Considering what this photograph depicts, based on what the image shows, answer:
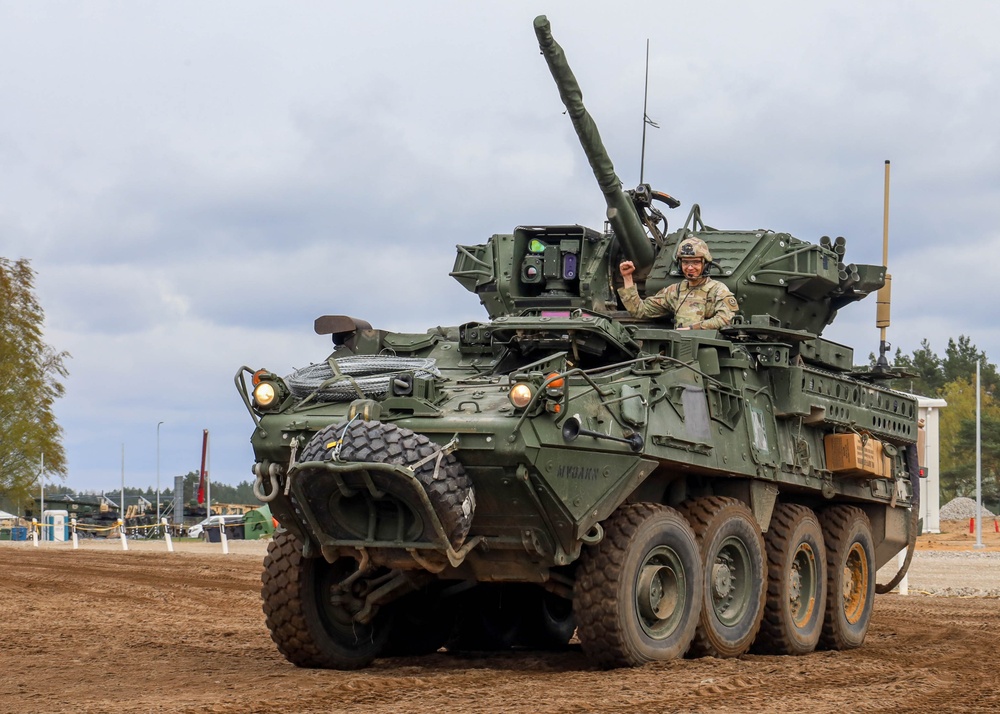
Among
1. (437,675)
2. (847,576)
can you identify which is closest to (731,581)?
(437,675)

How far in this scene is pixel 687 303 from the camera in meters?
14.6

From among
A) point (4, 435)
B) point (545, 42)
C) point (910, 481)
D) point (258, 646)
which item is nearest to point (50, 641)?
point (258, 646)

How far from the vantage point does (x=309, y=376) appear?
40.3 feet

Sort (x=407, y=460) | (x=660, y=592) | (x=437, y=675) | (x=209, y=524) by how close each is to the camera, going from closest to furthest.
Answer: (x=407, y=460), (x=437, y=675), (x=660, y=592), (x=209, y=524)

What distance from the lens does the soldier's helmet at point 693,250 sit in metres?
14.8

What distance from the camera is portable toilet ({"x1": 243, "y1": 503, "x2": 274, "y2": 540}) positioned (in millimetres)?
46312

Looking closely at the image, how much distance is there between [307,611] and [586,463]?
270cm

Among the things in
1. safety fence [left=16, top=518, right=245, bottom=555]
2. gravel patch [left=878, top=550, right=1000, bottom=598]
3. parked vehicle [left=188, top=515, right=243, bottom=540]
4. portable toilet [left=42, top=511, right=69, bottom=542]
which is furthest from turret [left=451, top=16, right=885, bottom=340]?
portable toilet [left=42, top=511, right=69, bottom=542]

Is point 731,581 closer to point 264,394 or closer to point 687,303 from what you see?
A: point 687,303

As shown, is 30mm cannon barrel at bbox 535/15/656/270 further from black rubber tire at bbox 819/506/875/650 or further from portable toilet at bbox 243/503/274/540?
portable toilet at bbox 243/503/274/540

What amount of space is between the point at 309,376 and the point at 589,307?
11.3 ft

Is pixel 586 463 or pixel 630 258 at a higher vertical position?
pixel 630 258

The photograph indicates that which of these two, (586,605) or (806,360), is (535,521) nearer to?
(586,605)

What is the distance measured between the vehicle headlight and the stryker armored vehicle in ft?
0.05
